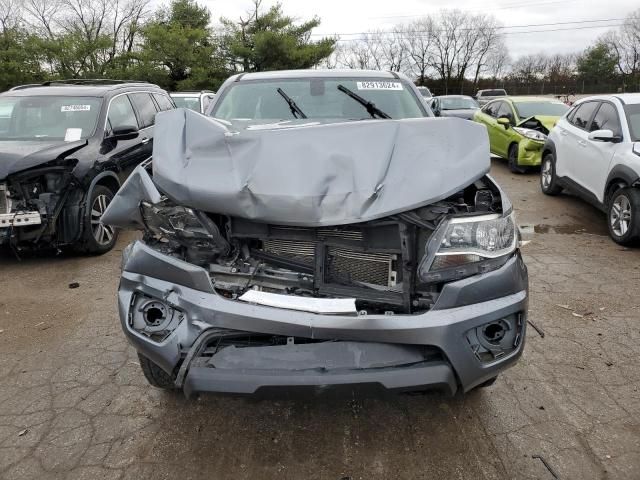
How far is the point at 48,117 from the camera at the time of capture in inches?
226

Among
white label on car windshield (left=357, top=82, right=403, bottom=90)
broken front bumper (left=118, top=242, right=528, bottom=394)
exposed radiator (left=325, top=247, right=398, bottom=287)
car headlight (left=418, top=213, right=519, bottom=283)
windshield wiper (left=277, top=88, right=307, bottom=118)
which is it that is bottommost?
broken front bumper (left=118, top=242, right=528, bottom=394)

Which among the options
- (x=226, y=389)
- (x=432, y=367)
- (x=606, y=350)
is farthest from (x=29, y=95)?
(x=606, y=350)

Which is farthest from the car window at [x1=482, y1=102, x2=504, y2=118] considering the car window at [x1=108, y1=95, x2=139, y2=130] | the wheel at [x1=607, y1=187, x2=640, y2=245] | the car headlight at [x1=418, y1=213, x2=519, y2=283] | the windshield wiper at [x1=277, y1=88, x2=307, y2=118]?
the car headlight at [x1=418, y1=213, x2=519, y2=283]

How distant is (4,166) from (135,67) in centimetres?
2905

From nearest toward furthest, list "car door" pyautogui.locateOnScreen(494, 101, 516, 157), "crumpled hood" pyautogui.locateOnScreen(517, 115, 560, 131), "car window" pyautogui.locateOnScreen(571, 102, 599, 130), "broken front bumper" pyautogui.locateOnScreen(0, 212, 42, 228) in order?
"broken front bumper" pyautogui.locateOnScreen(0, 212, 42, 228)
"car window" pyautogui.locateOnScreen(571, 102, 599, 130)
"crumpled hood" pyautogui.locateOnScreen(517, 115, 560, 131)
"car door" pyautogui.locateOnScreen(494, 101, 516, 157)

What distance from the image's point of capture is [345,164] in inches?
93.8

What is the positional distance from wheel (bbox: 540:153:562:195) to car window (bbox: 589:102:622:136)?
1.22 meters

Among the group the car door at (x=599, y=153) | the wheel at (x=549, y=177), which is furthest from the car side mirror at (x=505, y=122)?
the car door at (x=599, y=153)

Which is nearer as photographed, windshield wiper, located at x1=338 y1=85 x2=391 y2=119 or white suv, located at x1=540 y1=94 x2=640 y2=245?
windshield wiper, located at x1=338 y1=85 x2=391 y2=119

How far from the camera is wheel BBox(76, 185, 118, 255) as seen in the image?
514cm

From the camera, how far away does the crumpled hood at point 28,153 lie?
459 centimetres

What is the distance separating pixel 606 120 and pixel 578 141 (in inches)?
22.0

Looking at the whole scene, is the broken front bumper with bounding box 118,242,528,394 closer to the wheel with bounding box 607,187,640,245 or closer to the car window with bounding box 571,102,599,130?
the wheel with bounding box 607,187,640,245

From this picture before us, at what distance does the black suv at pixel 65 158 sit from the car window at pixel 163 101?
701 mm
